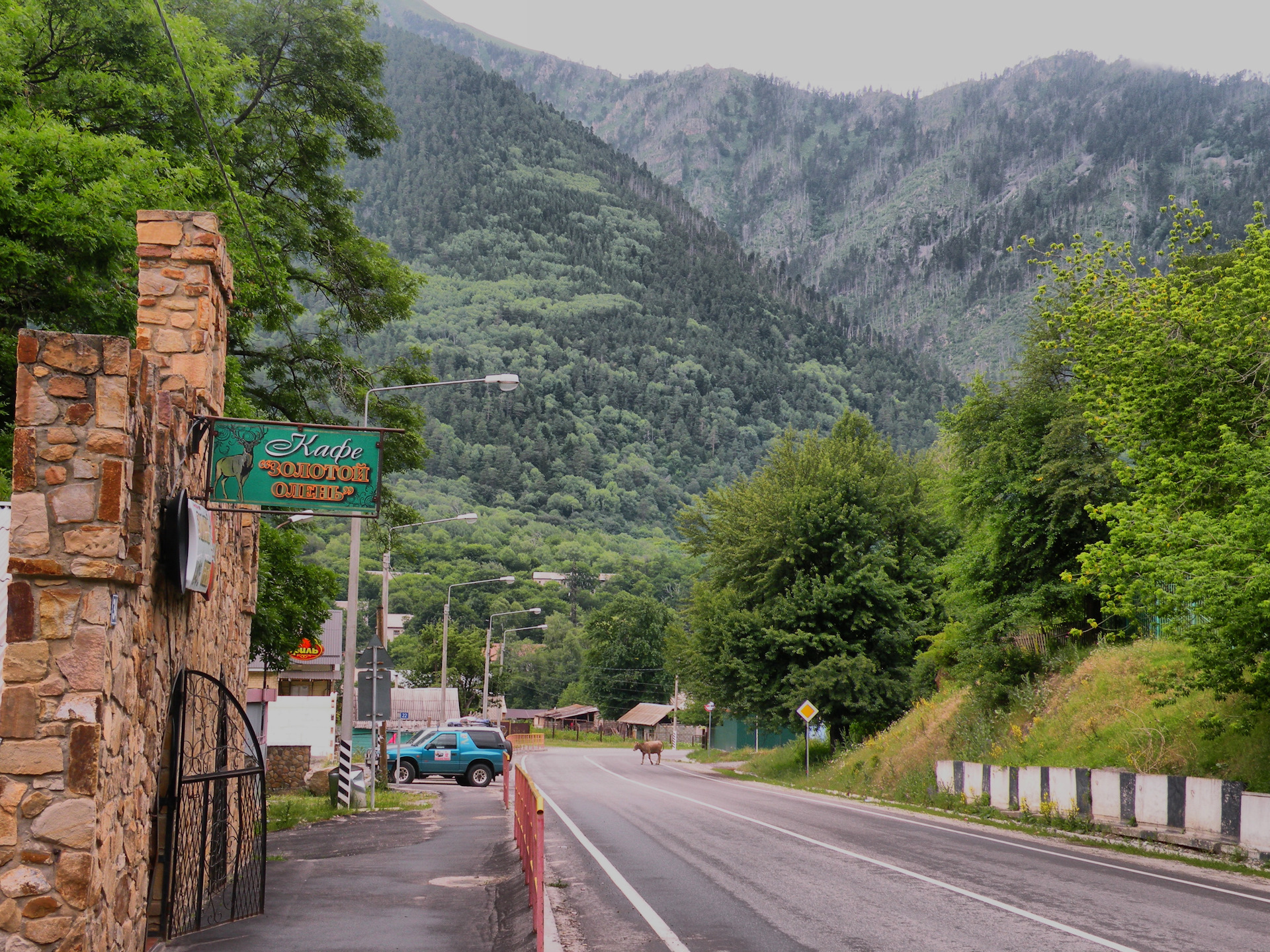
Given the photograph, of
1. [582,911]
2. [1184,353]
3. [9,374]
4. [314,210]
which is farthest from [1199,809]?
[314,210]

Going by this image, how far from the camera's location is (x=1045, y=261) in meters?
22.4

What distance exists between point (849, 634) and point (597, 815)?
20534 mm

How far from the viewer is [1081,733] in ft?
80.5

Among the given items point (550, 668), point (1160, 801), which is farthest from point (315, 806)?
point (550, 668)

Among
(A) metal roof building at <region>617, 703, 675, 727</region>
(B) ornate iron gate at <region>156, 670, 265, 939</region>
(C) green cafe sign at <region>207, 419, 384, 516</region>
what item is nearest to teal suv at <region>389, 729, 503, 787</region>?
(B) ornate iron gate at <region>156, 670, 265, 939</region>

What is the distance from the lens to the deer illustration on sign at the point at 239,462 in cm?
1000

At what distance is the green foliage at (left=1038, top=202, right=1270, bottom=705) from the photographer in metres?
15.9

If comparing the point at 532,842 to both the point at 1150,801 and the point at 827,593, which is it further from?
the point at 827,593

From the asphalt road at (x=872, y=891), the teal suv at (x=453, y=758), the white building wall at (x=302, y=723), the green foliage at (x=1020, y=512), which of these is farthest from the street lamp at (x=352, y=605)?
the green foliage at (x=1020, y=512)

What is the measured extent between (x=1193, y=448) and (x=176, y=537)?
15706 mm

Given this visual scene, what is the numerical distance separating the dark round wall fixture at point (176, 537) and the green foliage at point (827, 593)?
109 ft

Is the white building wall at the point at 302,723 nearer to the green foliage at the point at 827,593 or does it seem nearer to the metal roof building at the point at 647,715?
the green foliage at the point at 827,593

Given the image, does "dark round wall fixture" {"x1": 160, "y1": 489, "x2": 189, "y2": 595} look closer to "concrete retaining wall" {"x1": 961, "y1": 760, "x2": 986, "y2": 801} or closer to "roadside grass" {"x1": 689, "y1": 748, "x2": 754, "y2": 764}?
"concrete retaining wall" {"x1": 961, "y1": 760, "x2": 986, "y2": 801}

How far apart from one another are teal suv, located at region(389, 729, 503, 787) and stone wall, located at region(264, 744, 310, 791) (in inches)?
285
